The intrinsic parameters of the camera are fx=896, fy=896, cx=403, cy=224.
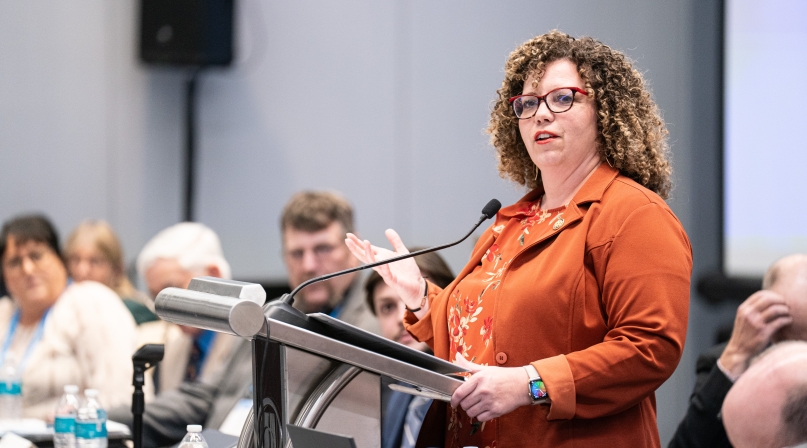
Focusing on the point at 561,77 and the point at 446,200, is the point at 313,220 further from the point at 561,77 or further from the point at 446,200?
the point at 561,77

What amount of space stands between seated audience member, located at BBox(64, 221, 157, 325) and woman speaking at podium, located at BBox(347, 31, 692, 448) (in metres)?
2.95

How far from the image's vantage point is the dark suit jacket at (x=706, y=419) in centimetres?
233

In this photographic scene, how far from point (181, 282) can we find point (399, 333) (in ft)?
4.23

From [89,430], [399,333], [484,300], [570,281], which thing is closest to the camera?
[570,281]

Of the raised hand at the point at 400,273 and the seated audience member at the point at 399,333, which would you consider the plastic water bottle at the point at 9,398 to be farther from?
the raised hand at the point at 400,273

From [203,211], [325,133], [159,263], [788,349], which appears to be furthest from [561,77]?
[203,211]

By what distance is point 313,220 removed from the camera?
129 inches

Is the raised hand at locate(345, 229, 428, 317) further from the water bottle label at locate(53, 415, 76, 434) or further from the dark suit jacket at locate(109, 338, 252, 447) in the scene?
the dark suit jacket at locate(109, 338, 252, 447)

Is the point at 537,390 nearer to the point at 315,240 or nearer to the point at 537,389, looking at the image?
the point at 537,389

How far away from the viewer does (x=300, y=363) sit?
1.21 m

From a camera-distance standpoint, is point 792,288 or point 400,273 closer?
point 400,273

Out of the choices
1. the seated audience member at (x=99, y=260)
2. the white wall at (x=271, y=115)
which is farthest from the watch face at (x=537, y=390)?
the seated audience member at (x=99, y=260)

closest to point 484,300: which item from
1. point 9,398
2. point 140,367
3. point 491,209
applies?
point 491,209

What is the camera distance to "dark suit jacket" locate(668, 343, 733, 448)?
233 cm
